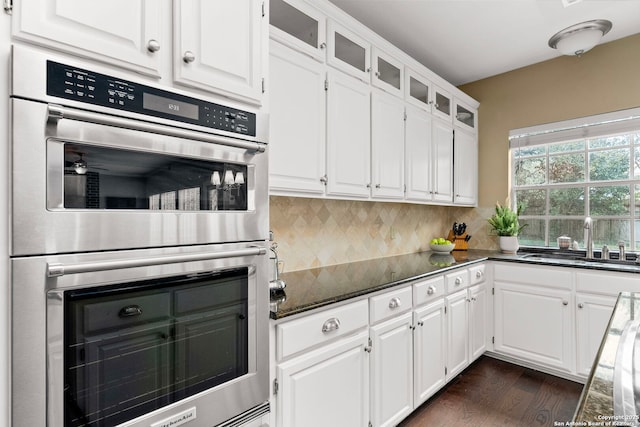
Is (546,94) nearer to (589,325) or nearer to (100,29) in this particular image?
(589,325)

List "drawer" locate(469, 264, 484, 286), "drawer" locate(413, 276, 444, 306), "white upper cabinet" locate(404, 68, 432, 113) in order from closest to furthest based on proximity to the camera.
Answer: "drawer" locate(413, 276, 444, 306), "white upper cabinet" locate(404, 68, 432, 113), "drawer" locate(469, 264, 484, 286)

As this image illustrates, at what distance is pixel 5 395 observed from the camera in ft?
2.60

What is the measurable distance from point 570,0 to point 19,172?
311 cm

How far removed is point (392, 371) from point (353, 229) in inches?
44.6

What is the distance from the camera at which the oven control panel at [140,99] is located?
34.1 inches

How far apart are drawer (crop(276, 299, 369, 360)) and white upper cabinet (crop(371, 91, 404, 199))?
940mm

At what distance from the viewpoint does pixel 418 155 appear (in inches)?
112

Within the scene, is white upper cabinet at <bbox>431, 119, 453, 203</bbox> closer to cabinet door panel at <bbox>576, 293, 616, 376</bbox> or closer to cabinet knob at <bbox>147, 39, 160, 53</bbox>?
cabinet door panel at <bbox>576, 293, 616, 376</bbox>

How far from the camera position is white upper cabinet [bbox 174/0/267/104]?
1.10 meters

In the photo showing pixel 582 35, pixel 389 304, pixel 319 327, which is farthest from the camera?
pixel 582 35

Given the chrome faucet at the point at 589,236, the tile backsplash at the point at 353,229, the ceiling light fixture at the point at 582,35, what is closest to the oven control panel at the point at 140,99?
the tile backsplash at the point at 353,229

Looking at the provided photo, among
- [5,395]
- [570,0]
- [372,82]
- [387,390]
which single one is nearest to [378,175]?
[372,82]

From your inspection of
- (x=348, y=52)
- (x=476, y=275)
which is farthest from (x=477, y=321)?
(x=348, y=52)

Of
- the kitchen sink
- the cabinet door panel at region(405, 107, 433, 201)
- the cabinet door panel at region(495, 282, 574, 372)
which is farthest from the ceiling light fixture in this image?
the cabinet door panel at region(495, 282, 574, 372)
